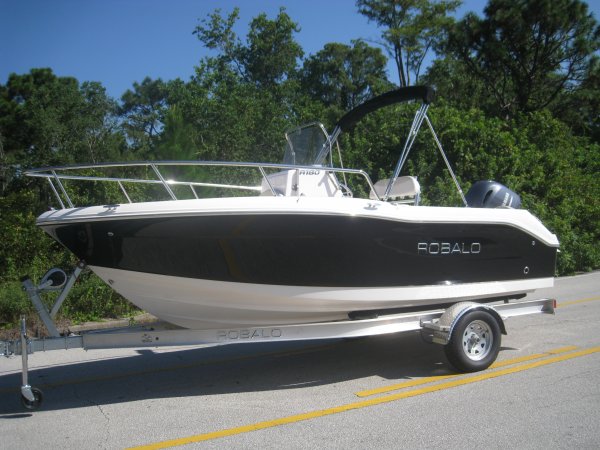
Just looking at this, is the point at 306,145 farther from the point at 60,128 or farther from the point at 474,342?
the point at 60,128

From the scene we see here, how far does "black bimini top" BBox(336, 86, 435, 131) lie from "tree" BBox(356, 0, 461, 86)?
28224mm

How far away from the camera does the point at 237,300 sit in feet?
17.3

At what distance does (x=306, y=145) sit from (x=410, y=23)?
2999 centimetres

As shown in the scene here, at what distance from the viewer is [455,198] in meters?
13.4

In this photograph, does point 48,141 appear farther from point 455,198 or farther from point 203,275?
point 203,275

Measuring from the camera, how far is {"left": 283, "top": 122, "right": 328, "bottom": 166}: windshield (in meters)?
7.17

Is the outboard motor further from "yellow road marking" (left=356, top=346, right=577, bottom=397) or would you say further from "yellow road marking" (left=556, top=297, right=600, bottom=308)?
"yellow road marking" (left=556, top=297, right=600, bottom=308)

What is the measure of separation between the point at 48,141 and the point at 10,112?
10.0 metres

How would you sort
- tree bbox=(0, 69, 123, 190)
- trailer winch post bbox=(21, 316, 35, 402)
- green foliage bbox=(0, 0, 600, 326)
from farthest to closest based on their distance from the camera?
tree bbox=(0, 69, 123, 190) → green foliage bbox=(0, 0, 600, 326) → trailer winch post bbox=(21, 316, 35, 402)

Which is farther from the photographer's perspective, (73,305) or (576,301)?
(576,301)

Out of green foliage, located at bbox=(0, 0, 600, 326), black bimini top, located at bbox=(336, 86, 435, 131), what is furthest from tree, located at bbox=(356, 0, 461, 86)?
black bimini top, located at bbox=(336, 86, 435, 131)

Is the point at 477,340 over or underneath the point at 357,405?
over

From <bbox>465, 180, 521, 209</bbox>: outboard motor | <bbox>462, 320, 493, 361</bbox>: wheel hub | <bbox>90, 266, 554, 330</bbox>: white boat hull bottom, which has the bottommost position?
<bbox>462, 320, 493, 361</bbox>: wheel hub

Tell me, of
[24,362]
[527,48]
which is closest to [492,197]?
[24,362]
